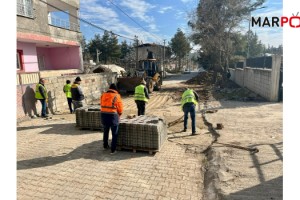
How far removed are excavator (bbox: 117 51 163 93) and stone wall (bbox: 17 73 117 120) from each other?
7.24ft

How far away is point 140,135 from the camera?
19.0 feet

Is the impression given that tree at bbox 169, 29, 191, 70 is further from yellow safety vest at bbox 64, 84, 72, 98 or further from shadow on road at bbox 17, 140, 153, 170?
shadow on road at bbox 17, 140, 153, 170

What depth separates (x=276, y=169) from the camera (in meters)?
4.68

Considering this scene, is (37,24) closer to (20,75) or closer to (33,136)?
(20,75)

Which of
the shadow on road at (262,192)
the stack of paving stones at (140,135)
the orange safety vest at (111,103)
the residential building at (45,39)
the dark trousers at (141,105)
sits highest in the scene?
the residential building at (45,39)

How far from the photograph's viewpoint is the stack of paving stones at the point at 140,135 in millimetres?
5680

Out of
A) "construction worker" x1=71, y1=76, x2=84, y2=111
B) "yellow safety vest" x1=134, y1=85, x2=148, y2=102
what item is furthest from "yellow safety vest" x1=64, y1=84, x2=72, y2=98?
"yellow safety vest" x1=134, y1=85, x2=148, y2=102

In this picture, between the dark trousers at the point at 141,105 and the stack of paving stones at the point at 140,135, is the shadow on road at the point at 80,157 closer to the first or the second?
the stack of paving stones at the point at 140,135

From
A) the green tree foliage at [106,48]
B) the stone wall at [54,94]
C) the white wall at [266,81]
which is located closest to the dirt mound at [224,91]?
the white wall at [266,81]

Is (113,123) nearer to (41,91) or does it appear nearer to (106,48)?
(41,91)

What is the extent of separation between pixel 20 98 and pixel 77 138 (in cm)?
407

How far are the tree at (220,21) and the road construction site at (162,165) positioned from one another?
51.2 ft

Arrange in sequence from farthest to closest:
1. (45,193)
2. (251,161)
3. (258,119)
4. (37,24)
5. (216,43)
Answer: (216,43) → (37,24) → (258,119) → (251,161) → (45,193)
